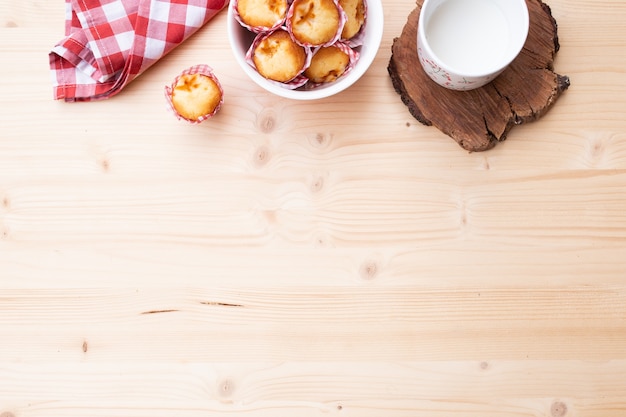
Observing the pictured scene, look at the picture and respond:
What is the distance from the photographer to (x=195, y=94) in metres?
0.72

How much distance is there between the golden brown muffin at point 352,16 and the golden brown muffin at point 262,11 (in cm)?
7

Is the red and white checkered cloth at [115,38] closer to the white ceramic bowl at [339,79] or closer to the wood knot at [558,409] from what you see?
the white ceramic bowl at [339,79]

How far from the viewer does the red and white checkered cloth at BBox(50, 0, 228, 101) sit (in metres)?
0.75

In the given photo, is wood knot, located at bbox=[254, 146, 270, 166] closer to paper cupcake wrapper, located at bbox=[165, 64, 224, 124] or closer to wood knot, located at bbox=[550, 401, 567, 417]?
paper cupcake wrapper, located at bbox=[165, 64, 224, 124]

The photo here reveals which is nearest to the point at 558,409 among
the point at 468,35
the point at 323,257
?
the point at 323,257

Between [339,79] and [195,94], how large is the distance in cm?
16

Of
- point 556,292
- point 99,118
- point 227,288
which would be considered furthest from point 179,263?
point 556,292

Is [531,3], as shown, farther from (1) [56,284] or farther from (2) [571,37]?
(1) [56,284]

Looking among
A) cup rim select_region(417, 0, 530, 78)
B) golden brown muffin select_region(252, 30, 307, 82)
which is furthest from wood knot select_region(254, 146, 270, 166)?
cup rim select_region(417, 0, 530, 78)

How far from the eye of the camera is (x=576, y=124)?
30.1 inches

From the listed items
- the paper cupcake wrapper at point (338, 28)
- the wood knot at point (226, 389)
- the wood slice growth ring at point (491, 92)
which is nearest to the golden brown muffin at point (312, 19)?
the paper cupcake wrapper at point (338, 28)

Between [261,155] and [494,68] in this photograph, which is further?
[261,155]

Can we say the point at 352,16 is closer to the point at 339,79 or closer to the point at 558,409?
the point at 339,79

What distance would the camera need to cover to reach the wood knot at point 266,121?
0.77 m
